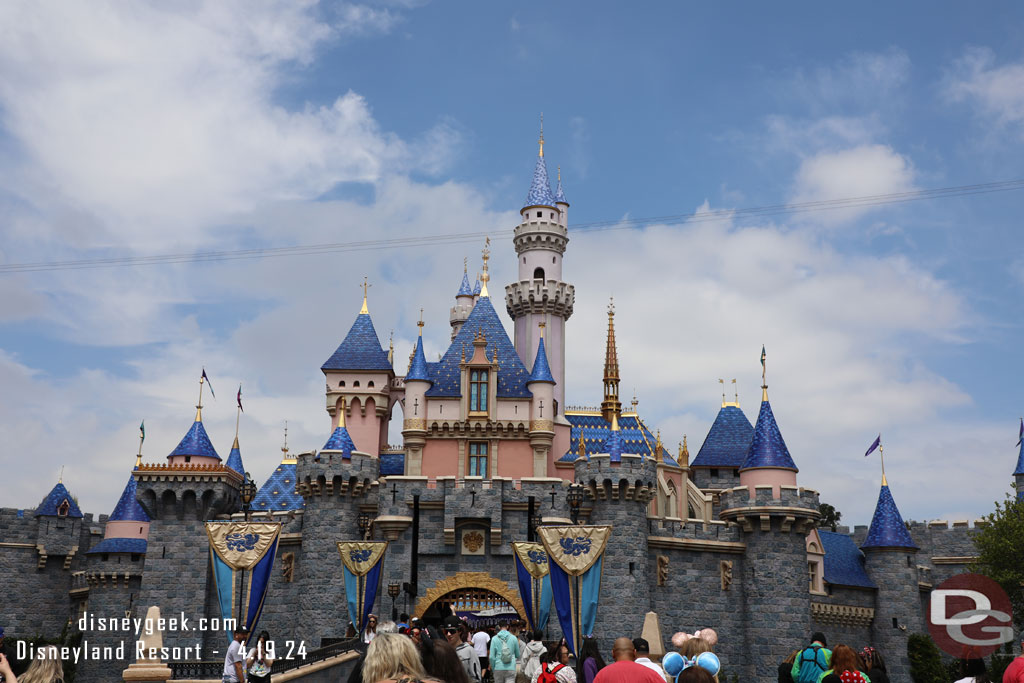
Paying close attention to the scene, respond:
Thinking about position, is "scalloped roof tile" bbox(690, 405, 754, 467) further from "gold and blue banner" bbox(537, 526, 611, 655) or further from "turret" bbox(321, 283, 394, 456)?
"gold and blue banner" bbox(537, 526, 611, 655)

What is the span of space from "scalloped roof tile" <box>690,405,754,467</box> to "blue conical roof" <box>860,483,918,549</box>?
5.75 m

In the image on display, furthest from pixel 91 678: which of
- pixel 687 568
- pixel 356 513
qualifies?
pixel 687 568

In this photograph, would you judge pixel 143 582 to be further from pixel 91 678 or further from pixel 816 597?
pixel 816 597

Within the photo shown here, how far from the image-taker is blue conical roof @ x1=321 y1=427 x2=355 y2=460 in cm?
3488

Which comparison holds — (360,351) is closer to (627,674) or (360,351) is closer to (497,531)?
(497,531)

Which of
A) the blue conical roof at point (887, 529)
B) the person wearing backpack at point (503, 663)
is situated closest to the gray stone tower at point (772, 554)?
the blue conical roof at point (887, 529)

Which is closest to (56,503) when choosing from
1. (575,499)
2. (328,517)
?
(328,517)

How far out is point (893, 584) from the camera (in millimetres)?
40250

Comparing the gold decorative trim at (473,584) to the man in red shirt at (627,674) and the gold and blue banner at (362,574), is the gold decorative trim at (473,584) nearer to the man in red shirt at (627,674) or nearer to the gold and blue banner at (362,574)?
the gold and blue banner at (362,574)

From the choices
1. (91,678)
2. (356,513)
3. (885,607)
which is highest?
(356,513)

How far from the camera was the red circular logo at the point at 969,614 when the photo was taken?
35906mm

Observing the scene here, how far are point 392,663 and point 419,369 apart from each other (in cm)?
3370

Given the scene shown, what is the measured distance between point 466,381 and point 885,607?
1812 cm

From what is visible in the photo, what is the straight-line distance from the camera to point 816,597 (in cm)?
3853
